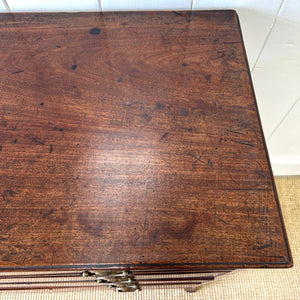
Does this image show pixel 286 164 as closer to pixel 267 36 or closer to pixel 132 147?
pixel 267 36

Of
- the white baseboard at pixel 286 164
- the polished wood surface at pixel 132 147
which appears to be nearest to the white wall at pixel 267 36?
the polished wood surface at pixel 132 147

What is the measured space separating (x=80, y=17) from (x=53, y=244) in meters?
0.47

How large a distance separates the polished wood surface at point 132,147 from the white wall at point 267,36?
0.09ft

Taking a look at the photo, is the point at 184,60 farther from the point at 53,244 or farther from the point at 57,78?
the point at 53,244

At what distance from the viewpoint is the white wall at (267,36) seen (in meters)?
0.62

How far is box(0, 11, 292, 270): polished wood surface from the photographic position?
0.42 meters

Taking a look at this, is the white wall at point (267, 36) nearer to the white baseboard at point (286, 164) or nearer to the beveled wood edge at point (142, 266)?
the white baseboard at point (286, 164)

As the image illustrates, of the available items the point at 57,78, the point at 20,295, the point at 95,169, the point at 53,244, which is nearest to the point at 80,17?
the point at 57,78

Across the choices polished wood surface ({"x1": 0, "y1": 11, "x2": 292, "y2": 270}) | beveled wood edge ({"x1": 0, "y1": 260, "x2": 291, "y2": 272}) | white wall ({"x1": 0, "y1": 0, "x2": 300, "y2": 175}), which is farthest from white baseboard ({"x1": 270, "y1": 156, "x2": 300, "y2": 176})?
beveled wood edge ({"x1": 0, "y1": 260, "x2": 291, "y2": 272})

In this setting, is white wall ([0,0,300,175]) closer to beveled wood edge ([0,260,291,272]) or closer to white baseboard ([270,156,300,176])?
white baseboard ([270,156,300,176])

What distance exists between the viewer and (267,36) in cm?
70

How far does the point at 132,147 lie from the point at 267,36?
0.47m

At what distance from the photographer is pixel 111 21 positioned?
24.4 inches

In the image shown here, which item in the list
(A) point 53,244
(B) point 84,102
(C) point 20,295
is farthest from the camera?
(C) point 20,295
